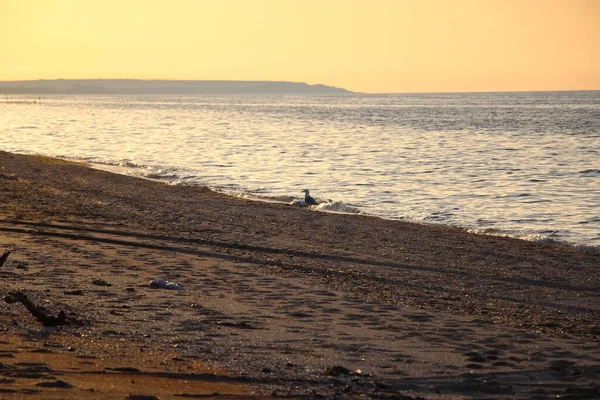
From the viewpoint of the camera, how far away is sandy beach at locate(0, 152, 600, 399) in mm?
6699

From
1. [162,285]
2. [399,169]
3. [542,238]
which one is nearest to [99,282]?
[162,285]

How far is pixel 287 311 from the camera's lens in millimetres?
9359

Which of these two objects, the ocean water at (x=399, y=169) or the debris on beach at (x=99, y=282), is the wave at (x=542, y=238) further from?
the debris on beach at (x=99, y=282)

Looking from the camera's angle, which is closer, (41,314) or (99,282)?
(41,314)

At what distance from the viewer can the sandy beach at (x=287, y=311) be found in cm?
670

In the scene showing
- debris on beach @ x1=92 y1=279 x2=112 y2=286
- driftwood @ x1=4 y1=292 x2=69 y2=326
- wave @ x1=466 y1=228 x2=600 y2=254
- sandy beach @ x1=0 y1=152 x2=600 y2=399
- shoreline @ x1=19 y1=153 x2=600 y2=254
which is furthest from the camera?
shoreline @ x1=19 y1=153 x2=600 y2=254

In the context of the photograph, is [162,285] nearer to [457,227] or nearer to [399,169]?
[457,227]

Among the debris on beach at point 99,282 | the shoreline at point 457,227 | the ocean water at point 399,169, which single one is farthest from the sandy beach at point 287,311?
the ocean water at point 399,169

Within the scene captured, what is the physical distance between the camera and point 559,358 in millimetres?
7762

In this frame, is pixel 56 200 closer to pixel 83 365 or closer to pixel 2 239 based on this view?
pixel 2 239

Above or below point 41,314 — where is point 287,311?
below

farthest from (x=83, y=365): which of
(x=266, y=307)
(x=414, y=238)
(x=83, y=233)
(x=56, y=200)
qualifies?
(x=56, y=200)

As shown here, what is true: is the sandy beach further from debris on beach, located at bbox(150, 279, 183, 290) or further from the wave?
the wave

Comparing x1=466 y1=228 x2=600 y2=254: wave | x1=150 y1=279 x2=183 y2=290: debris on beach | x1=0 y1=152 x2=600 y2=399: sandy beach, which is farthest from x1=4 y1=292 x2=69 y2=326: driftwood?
x1=466 y1=228 x2=600 y2=254: wave
